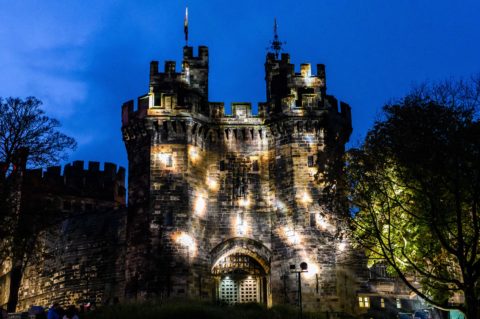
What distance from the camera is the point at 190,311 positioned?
91.8 ft

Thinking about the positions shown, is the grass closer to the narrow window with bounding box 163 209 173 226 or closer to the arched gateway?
the arched gateway

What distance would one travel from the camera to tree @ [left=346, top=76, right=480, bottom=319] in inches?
940

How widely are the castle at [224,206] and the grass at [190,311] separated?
3.38 metres

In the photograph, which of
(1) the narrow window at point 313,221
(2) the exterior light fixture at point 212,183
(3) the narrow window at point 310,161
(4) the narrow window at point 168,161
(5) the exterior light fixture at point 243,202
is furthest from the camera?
(2) the exterior light fixture at point 212,183

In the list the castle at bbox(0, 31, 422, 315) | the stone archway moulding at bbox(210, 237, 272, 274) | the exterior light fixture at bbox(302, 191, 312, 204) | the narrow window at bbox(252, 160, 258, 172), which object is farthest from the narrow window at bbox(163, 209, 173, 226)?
the exterior light fixture at bbox(302, 191, 312, 204)

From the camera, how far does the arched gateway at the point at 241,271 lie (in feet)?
124

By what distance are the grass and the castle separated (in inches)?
133

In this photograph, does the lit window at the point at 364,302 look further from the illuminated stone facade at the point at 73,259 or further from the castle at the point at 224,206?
the illuminated stone facade at the point at 73,259

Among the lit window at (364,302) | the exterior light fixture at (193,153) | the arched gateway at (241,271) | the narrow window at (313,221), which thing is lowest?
the lit window at (364,302)

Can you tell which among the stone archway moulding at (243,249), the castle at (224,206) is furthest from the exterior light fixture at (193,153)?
the stone archway moulding at (243,249)

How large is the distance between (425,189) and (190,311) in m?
10.5

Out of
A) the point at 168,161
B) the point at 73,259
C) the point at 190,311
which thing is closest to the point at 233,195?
the point at 168,161

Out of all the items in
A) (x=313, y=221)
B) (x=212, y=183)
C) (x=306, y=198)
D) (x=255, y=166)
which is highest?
(x=255, y=166)

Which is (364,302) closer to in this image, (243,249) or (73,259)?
(243,249)
